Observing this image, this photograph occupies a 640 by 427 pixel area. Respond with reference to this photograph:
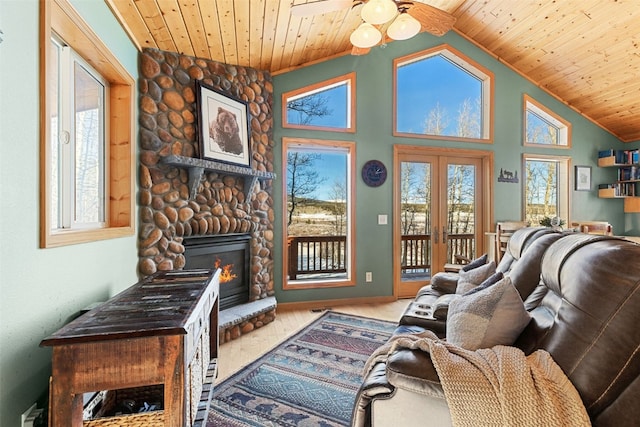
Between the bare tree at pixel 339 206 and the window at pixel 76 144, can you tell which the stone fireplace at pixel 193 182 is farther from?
A: the bare tree at pixel 339 206

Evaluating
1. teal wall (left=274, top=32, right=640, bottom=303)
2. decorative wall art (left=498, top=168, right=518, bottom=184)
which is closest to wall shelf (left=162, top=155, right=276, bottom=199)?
teal wall (left=274, top=32, right=640, bottom=303)

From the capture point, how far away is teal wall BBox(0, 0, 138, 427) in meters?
1.09

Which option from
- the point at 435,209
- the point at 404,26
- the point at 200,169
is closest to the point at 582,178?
the point at 435,209

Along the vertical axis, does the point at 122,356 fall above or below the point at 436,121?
below

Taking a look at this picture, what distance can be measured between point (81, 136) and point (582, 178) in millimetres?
6727

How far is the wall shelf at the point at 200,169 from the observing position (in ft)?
8.38

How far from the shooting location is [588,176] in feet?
17.4

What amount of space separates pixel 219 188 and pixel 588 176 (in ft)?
19.4

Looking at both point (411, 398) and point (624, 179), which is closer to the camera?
point (411, 398)

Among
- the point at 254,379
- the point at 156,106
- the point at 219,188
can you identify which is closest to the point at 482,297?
the point at 254,379

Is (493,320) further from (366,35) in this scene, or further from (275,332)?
(275,332)

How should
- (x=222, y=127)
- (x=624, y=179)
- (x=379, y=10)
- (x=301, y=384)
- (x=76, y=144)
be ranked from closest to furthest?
(x=76, y=144) → (x=379, y=10) → (x=301, y=384) → (x=222, y=127) → (x=624, y=179)

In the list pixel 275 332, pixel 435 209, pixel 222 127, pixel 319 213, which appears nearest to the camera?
pixel 222 127

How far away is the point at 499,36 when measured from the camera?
4508 millimetres
